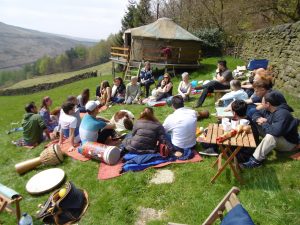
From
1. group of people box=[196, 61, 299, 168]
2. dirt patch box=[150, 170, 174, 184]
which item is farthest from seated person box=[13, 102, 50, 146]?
group of people box=[196, 61, 299, 168]

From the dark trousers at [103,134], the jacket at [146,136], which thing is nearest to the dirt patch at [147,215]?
the jacket at [146,136]

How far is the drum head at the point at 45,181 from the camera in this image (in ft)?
20.5

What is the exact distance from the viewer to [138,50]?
2300 cm

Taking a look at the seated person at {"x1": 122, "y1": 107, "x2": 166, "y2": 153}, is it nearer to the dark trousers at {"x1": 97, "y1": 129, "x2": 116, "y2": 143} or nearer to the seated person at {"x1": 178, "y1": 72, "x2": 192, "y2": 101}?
the dark trousers at {"x1": 97, "y1": 129, "x2": 116, "y2": 143}

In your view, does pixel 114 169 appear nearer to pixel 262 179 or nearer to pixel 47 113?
pixel 262 179

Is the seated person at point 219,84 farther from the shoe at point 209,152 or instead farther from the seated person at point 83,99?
the seated person at point 83,99

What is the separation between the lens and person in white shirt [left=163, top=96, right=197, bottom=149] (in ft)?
20.8

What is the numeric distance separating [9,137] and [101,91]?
13.8 ft

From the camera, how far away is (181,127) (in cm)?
634

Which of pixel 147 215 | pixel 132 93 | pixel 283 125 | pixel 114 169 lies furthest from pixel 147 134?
Answer: pixel 132 93

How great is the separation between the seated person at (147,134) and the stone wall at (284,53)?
575 cm

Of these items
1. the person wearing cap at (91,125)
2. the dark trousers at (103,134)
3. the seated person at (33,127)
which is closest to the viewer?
the person wearing cap at (91,125)

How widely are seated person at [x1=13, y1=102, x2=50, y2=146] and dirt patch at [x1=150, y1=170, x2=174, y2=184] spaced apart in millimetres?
4436

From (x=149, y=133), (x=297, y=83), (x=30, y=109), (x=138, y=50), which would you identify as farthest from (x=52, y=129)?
(x=138, y=50)
